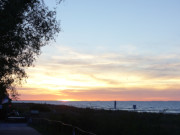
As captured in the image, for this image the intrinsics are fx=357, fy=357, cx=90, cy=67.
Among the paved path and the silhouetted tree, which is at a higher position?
the silhouetted tree

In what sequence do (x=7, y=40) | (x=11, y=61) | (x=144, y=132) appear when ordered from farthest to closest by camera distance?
(x=144, y=132)
(x=11, y=61)
(x=7, y=40)

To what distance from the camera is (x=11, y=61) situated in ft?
52.3

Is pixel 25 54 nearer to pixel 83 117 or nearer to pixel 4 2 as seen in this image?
pixel 4 2

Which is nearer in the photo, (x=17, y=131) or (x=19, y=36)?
(x=19, y=36)

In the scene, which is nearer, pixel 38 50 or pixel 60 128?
pixel 38 50

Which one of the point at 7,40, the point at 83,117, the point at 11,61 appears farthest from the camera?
the point at 83,117

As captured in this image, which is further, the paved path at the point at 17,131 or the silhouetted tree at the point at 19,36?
the paved path at the point at 17,131

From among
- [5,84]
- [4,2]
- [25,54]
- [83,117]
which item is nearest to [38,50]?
[25,54]

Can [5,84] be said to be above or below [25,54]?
below

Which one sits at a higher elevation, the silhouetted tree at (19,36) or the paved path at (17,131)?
the silhouetted tree at (19,36)

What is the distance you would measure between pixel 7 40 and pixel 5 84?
120 inches

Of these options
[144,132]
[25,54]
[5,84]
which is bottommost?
[144,132]

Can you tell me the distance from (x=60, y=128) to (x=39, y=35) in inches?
330

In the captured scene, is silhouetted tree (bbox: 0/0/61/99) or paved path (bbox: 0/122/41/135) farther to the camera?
paved path (bbox: 0/122/41/135)
